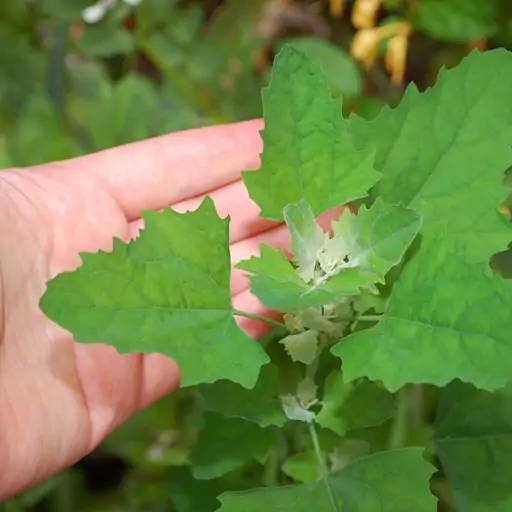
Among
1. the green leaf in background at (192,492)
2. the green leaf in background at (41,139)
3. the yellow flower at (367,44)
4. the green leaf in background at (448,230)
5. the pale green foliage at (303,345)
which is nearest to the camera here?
the green leaf in background at (448,230)

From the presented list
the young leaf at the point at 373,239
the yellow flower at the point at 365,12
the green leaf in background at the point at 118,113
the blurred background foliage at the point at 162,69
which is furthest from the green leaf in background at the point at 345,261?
the yellow flower at the point at 365,12

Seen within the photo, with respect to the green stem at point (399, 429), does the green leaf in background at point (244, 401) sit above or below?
above

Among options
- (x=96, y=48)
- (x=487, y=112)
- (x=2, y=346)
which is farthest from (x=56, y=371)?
(x=96, y=48)

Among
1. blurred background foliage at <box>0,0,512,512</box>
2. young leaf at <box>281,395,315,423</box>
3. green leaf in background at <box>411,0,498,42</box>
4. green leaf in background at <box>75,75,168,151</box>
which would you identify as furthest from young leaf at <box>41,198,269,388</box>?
green leaf in background at <box>411,0,498,42</box>

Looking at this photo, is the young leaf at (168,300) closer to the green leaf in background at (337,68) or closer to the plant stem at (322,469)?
the plant stem at (322,469)

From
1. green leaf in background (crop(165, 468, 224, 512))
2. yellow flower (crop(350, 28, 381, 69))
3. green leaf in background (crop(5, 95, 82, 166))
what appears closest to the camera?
→ green leaf in background (crop(165, 468, 224, 512))

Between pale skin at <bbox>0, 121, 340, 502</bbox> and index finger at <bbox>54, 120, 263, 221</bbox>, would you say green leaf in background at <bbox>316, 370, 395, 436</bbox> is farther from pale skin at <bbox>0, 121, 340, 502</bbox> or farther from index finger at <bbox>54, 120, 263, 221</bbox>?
index finger at <bbox>54, 120, 263, 221</bbox>
